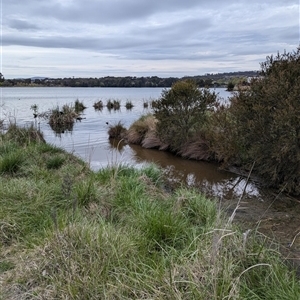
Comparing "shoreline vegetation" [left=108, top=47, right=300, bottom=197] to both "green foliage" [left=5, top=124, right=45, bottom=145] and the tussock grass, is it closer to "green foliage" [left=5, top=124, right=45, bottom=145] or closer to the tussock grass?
the tussock grass

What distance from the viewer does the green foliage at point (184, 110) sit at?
39.2 feet

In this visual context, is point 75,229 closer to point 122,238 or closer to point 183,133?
point 122,238

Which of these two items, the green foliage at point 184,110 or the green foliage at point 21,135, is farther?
the green foliage at point 184,110

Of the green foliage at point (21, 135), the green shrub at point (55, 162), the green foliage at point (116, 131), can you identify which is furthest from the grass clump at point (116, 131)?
the green shrub at point (55, 162)

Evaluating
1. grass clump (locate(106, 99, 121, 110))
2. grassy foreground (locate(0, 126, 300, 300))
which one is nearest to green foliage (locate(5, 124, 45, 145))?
grassy foreground (locate(0, 126, 300, 300))

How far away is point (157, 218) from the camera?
4.07 meters

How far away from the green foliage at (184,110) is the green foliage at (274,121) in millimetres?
→ 3968

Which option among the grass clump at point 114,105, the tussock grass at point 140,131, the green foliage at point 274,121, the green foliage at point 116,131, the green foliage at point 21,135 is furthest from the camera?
the grass clump at point 114,105

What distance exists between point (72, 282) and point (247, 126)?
5.62m

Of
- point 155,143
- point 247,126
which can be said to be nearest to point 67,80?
point 155,143

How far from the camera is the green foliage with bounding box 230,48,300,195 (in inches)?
267

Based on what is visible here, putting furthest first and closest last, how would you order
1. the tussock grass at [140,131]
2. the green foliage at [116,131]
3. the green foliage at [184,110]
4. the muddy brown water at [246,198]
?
the green foliage at [116,131]
the tussock grass at [140,131]
the green foliage at [184,110]
the muddy brown water at [246,198]

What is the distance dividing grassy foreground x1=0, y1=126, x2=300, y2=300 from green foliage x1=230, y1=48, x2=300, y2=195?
2.78 m

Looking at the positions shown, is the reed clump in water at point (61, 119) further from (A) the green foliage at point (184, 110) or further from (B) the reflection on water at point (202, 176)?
(B) the reflection on water at point (202, 176)
